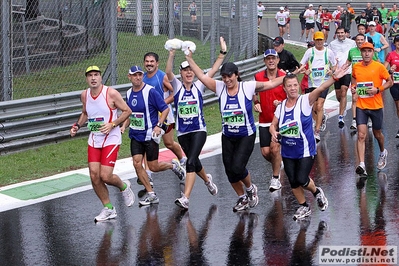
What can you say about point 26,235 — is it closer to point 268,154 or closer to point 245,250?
point 245,250

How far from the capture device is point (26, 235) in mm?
9211

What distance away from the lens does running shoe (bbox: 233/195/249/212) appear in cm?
1004

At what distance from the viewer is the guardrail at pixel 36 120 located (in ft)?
43.6

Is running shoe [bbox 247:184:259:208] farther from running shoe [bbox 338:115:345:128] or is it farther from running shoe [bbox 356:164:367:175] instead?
running shoe [bbox 338:115:345:128]

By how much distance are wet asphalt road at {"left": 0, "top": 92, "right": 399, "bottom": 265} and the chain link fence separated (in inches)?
140

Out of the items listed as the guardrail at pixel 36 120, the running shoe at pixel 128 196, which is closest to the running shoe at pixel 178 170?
the running shoe at pixel 128 196

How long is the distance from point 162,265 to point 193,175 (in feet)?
7.56

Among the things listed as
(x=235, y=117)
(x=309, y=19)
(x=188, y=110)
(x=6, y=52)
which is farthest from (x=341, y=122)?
(x=309, y=19)

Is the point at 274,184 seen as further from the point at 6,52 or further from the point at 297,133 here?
the point at 6,52

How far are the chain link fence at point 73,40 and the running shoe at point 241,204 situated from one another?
527 centimetres

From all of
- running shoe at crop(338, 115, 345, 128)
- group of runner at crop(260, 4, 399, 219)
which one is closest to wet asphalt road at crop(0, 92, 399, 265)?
group of runner at crop(260, 4, 399, 219)

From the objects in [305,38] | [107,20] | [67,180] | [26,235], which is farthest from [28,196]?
[305,38]

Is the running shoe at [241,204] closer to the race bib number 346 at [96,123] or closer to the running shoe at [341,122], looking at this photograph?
the race bib number 346 at [96,123]

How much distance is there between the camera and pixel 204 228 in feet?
30.4
